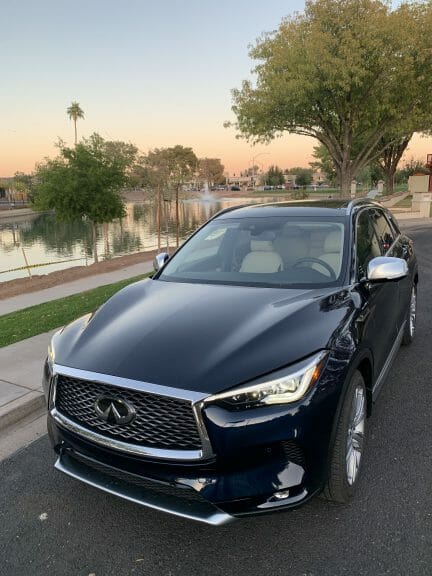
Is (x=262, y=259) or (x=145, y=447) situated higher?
(x=262, y=259)

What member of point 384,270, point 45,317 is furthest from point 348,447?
point 45,317

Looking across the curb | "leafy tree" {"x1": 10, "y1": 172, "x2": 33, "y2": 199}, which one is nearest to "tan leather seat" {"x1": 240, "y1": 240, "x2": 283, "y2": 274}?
the curb

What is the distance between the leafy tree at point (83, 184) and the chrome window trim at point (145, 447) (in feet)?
58.7

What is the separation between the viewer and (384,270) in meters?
3.16

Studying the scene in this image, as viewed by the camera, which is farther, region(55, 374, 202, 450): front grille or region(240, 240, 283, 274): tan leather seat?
region(240, 240, 283, 274): tan leather seat

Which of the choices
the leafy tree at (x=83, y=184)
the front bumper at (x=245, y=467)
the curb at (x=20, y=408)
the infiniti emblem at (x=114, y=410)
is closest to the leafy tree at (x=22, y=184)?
the leafy tree at (x=83, y=184)

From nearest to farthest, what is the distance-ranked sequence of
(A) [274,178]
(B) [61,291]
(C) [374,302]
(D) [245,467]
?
1. (D) [245,467]
2. (C) [374,302]
3. (B) [61,291]
4. (A) [274,178]

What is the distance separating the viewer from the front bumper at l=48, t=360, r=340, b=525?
2109 millimetres

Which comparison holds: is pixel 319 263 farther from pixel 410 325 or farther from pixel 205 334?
pixel 410 325

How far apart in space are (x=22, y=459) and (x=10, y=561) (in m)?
1.06

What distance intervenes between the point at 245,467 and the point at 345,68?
20050 millimetres

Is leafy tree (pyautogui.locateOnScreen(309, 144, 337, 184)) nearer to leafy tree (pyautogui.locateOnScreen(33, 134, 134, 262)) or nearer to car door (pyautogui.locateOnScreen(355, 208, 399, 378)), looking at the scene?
leafy tree (pyautogui.locateOnScreen(33, 134, 134, 262))

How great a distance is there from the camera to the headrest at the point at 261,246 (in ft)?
12.4

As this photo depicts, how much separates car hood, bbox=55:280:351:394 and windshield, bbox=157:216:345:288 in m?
0.26
